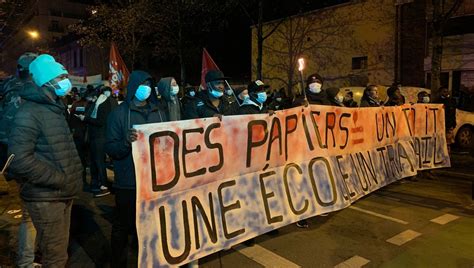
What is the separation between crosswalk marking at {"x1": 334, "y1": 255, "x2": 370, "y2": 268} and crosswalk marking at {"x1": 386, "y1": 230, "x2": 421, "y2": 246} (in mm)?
666

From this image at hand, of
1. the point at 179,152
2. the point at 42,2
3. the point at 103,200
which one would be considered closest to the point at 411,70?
the point at 103,200

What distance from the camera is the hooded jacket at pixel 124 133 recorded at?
3449 millimetres

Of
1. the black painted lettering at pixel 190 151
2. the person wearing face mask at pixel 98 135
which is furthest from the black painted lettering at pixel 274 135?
the person wearing face mask at pixel 98 135

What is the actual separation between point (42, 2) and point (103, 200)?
76.6 m

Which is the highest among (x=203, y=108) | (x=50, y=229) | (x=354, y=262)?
(x=203, y=108)

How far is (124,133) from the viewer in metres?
3.48

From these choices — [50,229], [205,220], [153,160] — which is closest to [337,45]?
[205,220]

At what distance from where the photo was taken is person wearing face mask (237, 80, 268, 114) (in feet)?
16.7

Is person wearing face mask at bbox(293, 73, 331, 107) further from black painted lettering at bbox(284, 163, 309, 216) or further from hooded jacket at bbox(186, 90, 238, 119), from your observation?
hooded jacket at bbox(186, 90, 238, 119)

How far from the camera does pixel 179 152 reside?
3672 millimetres

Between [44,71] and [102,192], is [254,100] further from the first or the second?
[102,192]

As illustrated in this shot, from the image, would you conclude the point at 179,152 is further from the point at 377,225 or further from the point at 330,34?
the point at 330,34

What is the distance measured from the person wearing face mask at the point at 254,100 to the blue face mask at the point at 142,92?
5.48ft

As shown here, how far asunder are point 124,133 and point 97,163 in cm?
369
